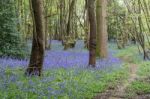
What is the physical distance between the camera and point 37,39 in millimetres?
10844

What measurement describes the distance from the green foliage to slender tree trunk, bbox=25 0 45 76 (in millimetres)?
6626

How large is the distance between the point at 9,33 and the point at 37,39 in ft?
23.9

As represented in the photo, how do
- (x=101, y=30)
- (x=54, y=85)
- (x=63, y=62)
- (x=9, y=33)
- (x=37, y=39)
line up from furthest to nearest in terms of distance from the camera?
(x=101, y=30) < (x=9, y=33) < (x=63, y=62) < (x=37, y=39) < (x=54, y=85)

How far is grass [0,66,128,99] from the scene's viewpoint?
26.2 feet

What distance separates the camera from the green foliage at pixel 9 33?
17.4 meters

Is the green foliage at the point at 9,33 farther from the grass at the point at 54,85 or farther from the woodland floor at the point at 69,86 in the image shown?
the grass at the point at 54,85

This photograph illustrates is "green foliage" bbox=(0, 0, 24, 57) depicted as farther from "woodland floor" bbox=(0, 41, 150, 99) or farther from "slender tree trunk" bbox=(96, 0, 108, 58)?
"slender tree trunk" bbox=(96, 0, 108, 58)

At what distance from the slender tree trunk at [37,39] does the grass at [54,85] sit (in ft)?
1.55

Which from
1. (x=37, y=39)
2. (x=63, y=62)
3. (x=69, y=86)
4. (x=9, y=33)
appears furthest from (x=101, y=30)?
(x=69, y=86)

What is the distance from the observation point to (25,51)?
1900cm

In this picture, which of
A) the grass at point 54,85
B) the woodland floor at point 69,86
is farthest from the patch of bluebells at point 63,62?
the grass at point 54,85

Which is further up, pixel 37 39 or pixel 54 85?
pixel 37 39

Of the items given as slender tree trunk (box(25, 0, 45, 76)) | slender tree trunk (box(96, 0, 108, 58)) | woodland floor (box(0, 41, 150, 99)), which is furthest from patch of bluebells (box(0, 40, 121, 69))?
slender tree trunk (box(25, 0, 45, 76))

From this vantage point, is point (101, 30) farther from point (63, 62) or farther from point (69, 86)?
point (69, 86)
